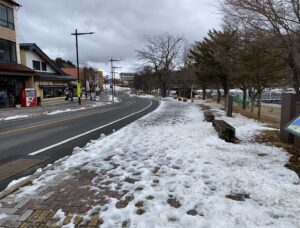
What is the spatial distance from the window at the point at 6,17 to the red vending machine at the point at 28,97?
6.99 m

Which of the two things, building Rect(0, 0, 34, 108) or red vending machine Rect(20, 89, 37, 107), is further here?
red vending machine Rect(20, 89, 37, 107)

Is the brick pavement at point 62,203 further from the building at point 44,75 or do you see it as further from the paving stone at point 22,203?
the building at point 44,75

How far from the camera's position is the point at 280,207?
12.5ft

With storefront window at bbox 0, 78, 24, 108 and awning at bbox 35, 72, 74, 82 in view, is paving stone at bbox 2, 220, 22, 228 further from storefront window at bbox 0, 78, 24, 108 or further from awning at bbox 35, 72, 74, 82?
awning at bbox 35, 72, 74, 82

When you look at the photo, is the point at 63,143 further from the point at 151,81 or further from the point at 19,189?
the point at 151,81

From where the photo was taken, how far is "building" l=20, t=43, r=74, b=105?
103 ft

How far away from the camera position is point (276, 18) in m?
8.58

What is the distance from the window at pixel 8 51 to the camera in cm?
2689

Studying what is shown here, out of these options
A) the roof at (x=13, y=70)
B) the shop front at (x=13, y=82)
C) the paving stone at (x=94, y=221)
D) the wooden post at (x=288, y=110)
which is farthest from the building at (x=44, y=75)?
the paving stone at (x=94, y=221)

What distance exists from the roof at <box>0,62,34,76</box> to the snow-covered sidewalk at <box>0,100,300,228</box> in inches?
847

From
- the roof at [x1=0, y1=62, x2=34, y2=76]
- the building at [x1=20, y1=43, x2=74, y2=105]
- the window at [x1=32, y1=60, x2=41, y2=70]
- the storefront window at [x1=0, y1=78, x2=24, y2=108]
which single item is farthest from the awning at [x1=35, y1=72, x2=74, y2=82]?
the roof at [x1=0, y1=62, x2=34, y2=76]

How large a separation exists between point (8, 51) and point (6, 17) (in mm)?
3455

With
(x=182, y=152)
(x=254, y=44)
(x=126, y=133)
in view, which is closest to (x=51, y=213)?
(x=182, y=152)

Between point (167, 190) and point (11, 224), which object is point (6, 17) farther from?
point (167, 190)
